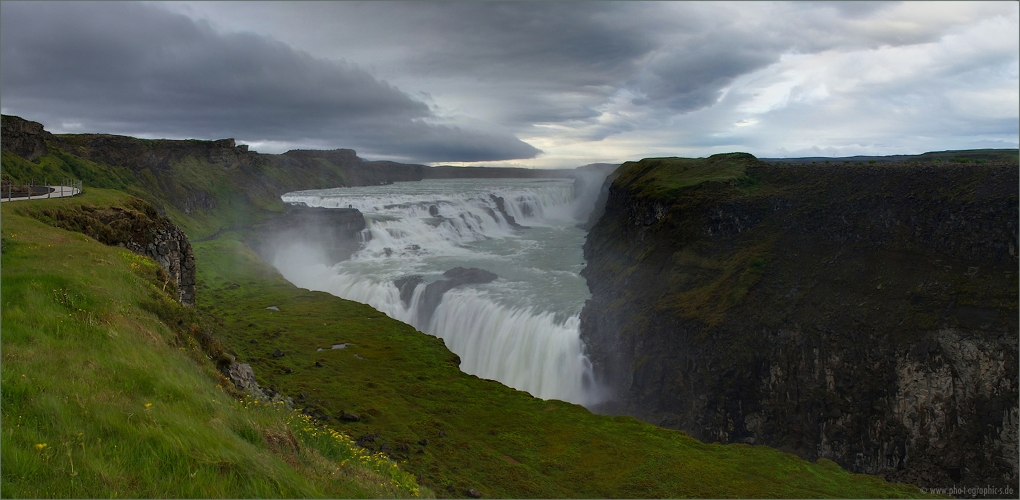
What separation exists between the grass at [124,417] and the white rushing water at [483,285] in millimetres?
23288

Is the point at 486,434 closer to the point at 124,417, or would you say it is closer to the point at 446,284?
the point at 124,417

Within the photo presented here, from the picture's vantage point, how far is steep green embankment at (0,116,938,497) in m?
6.08

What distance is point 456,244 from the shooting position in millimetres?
72750

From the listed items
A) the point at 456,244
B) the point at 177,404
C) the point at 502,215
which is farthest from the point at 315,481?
the point at 502,215

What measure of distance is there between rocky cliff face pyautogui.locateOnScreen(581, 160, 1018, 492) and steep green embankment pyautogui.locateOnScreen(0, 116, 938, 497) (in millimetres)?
7582

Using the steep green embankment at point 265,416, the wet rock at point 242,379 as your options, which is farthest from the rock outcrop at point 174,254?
the wet rock at point 242,379

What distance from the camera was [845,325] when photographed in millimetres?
25781

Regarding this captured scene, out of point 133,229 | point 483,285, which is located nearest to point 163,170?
point 483,285

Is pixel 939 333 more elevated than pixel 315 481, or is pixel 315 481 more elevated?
pixel 315 481

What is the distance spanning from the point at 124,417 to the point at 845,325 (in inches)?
1161

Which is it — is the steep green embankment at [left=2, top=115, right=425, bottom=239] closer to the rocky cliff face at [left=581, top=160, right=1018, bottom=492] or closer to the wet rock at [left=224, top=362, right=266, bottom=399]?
the wet rock at [left=224, top=362, right=266, bottom=399]

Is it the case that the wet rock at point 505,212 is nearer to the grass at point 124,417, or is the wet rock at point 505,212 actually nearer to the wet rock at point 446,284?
the wet rock at point 446,284

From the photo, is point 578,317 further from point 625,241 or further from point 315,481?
point 315,481

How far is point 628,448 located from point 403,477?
10.7 m
